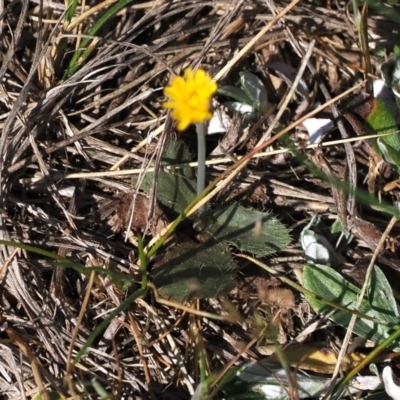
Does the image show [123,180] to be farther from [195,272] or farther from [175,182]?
[195,272]

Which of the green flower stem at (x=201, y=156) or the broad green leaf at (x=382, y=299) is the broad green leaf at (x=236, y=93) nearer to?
the green flower stem at (x=201, y=156)

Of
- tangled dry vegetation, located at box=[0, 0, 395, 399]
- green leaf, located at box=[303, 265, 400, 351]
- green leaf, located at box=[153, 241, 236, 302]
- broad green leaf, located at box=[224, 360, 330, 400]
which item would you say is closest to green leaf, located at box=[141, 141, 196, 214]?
tangled dry vegetation, located at box=[0, 0, 395, 399]

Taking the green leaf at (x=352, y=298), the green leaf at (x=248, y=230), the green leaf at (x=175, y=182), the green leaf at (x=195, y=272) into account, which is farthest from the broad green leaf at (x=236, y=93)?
the green leaf at (x=352, y=298)

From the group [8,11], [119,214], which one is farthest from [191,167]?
[8,11]

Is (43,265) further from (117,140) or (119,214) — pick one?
(117,140)

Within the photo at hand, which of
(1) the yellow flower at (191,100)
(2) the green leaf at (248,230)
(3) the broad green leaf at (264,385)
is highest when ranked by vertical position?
(1) the yellow flower at (191,100)

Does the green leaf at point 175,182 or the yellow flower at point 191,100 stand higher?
the yellow flower at point 191,100
